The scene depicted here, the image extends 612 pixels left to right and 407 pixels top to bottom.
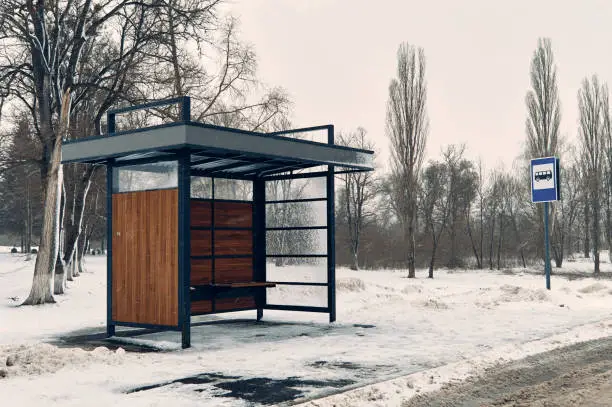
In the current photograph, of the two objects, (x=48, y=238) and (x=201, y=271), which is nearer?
(x=201, y=271)

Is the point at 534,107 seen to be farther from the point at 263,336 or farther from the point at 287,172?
the point at 263,336

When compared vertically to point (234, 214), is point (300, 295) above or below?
below

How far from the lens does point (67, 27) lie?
19.0 m

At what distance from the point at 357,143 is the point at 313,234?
106 feet

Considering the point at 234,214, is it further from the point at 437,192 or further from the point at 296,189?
the point at 437,192

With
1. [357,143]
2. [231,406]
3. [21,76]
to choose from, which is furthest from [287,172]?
[357,143]

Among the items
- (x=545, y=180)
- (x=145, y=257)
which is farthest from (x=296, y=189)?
(x=545, y=180)

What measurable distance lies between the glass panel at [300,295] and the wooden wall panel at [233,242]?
101 centimetres

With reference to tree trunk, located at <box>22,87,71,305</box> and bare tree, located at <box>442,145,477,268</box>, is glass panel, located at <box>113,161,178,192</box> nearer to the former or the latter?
tree trunk, located at <box>22,87,71,305</box>

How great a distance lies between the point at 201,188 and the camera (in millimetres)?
12914

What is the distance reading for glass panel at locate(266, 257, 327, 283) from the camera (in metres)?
13.2

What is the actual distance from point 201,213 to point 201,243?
0.55 metres

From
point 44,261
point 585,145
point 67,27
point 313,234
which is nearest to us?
point 313,234

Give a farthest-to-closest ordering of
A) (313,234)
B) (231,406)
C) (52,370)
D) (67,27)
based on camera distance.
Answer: (67,27) < (313,234) < (52,370) < (231,406)
